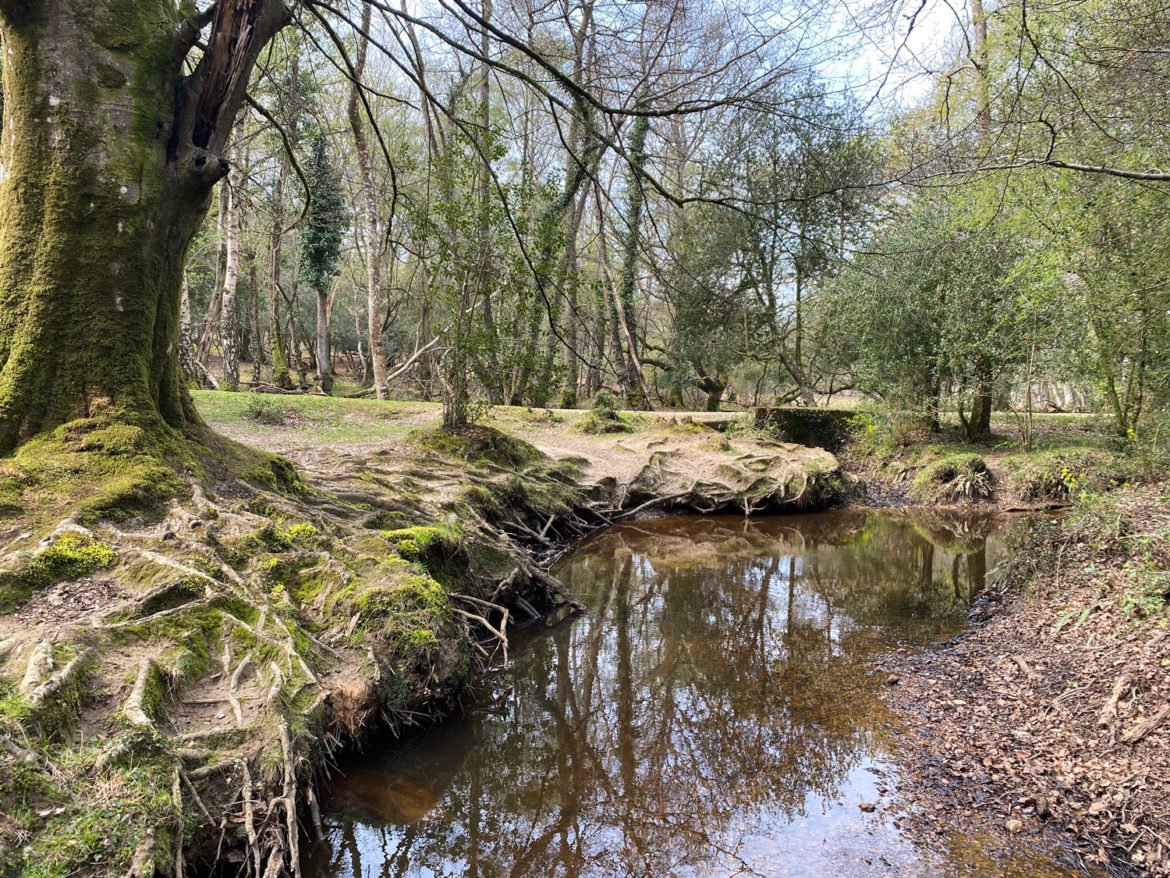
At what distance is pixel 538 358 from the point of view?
31.4 ft

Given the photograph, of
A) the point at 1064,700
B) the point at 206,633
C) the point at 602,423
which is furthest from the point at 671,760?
the point at 602,423

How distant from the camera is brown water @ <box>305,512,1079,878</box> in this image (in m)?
3.02

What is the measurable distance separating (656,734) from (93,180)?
5.23 metres

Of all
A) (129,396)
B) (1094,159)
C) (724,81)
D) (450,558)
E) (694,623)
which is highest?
(1094,159)

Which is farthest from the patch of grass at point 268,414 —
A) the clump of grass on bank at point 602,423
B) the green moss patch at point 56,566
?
the green moss patch at point 56,566

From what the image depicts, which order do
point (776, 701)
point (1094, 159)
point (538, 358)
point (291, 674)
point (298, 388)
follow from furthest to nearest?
point (298, 388) < point (538, 358) < point (1094, 159) < point (776, 701) < point (291, 674)

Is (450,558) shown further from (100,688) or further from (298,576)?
(100,688)

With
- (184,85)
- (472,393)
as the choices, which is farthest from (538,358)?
(184,85)

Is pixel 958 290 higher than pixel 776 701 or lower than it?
higher

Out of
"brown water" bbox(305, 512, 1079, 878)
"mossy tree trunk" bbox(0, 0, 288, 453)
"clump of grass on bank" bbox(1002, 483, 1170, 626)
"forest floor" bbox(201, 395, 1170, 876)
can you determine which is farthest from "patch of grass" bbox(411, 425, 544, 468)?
"clump of grass on bank" bbox(1002, 483, 1170, 626)

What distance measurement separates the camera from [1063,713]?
3.98 metres

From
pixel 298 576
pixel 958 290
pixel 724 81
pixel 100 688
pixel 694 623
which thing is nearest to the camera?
pixel 100 688

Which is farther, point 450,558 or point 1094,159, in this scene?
point 1094,159

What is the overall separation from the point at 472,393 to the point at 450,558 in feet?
16.5
